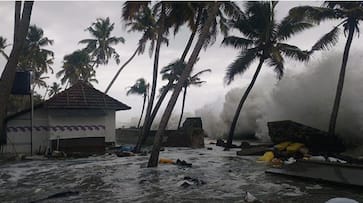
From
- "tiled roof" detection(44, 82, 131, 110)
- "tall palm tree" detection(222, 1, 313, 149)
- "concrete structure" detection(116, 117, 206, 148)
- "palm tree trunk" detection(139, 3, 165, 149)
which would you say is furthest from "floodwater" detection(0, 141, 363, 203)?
"tall palm tree" detection(222, 1, 313, 149)

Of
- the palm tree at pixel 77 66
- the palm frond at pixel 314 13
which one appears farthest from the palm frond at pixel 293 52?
the palm tree at pixel 77 66

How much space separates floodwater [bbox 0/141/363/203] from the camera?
7086 mm

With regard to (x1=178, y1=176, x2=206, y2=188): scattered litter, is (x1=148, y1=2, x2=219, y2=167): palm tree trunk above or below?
above

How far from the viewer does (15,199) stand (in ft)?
23.6

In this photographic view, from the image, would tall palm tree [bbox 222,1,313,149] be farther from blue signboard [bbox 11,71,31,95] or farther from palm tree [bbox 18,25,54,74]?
palm tree [bbox 18,25,54,74]

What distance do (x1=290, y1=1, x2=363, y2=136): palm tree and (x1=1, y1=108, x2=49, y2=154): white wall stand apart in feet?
48.6

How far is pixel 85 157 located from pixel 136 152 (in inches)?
120

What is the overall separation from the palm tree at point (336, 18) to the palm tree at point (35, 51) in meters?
29.7

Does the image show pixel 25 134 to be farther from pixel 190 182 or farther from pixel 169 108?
pixel 190 182

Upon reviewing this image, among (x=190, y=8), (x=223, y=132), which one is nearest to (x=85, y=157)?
(x=190, y=8)

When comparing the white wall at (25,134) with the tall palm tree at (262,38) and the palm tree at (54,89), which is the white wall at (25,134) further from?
the palm tree at (54,89)

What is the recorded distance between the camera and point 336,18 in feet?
57.2

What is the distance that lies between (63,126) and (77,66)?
2397 cm

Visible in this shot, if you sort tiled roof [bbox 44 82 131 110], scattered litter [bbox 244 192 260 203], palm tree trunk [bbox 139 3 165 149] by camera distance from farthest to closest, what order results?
1. tiled roof [bbox 44 82 131 110]
2. palm tree trunk [bbox 139 3 165 149]
3. scattered litter [bbox 244 192 260 203]
